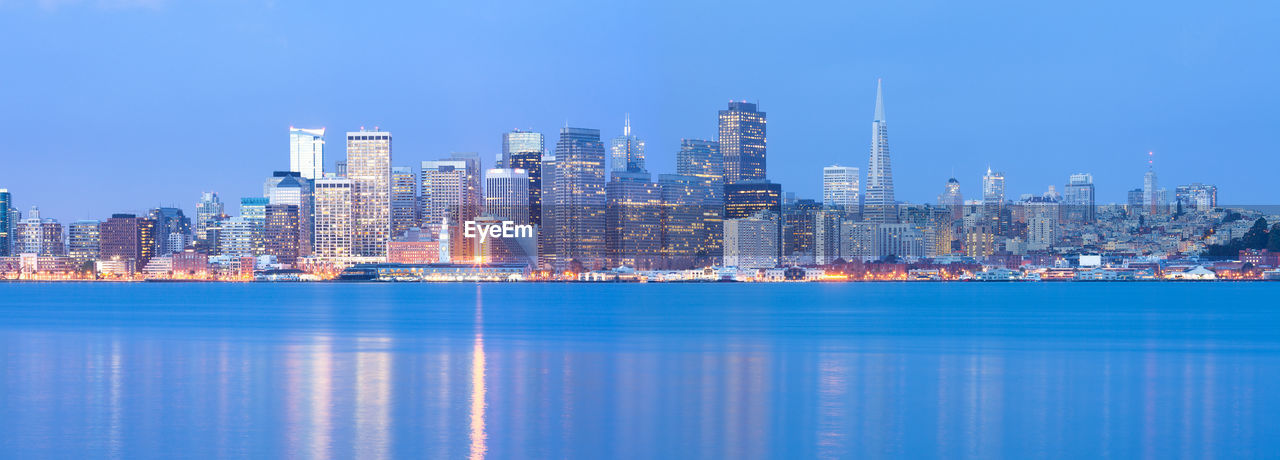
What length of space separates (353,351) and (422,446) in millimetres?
24374

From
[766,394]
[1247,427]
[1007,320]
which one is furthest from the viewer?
[1007,320]

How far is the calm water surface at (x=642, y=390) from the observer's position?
1000 inches

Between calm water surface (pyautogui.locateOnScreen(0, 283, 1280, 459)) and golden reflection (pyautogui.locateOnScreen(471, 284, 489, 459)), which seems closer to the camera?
golden reflection (pyautogui.locateOnScreen(471, 284, 489, 459))

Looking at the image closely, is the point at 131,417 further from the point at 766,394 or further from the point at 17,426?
the point at 766,394

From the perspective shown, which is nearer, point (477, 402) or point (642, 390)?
point (477, 402)

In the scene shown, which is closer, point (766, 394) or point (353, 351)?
point (766, 394)

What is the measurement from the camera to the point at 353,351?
159 ft

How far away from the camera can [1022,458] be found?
23.8 metres

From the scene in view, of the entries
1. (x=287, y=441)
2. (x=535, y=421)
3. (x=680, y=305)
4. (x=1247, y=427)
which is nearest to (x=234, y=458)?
(x=287, y=441)

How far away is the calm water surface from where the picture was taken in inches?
1000

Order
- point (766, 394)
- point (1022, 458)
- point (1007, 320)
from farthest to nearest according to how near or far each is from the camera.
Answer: point (1007, 320) < point (766, 394) < point (1022, 458)

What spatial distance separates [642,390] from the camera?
113ft

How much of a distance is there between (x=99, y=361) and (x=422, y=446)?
24.0m

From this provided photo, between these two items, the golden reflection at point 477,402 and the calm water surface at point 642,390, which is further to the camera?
the calm water surface at point 642,390
